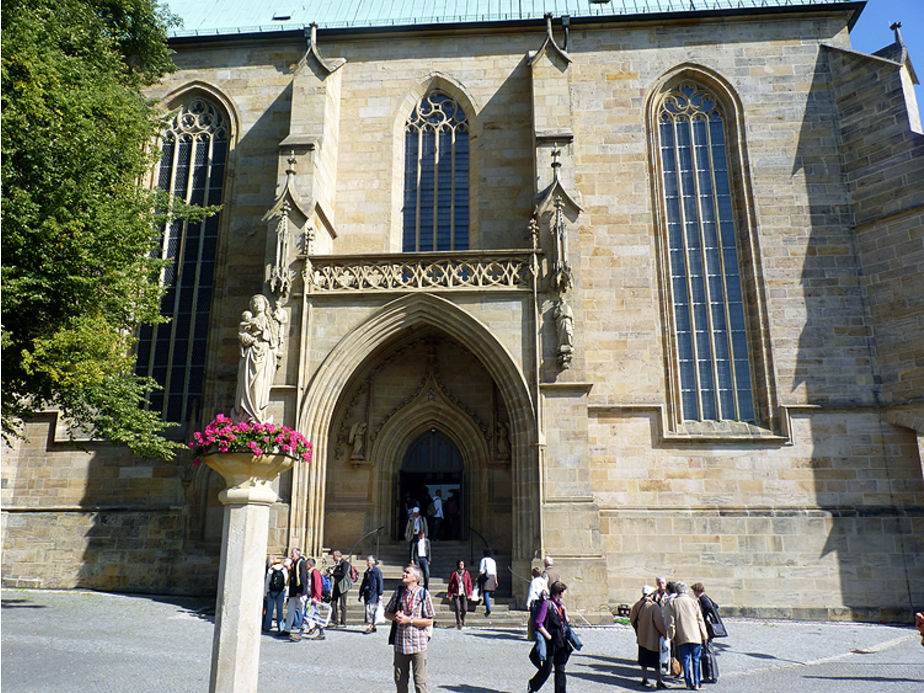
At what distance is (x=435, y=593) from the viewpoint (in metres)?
13.5

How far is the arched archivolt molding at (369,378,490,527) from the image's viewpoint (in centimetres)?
1614

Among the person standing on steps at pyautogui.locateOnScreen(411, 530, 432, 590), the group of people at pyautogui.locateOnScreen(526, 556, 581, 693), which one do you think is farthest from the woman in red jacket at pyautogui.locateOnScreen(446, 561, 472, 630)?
the group of people at pyautogui.locateOnScreen(526, 556, 581, 693)

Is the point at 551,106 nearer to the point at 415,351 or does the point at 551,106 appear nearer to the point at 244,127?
the point at 415,351

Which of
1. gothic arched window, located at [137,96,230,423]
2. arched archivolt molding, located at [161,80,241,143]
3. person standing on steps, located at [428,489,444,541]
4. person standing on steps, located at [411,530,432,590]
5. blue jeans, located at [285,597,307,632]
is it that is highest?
arched archivolt molding, located at [161,80,241,143]

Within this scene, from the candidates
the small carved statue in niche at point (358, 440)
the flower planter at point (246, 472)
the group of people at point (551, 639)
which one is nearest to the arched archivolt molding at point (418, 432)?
the small carved statue in niche at point (358, 440)

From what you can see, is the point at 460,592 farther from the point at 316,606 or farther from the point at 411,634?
the point at 411,634

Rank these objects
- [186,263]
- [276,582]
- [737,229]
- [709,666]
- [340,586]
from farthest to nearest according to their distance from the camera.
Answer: [186,263], [737,229], [340,586], [276,582], [709,666]

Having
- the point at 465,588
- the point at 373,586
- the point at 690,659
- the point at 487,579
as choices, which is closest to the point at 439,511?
the point at 487,579

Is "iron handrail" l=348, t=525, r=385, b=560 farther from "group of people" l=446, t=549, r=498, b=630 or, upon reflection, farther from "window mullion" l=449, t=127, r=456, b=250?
"window mullion" l=449, t=127, r=456, b=250

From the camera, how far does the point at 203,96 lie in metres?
19.6

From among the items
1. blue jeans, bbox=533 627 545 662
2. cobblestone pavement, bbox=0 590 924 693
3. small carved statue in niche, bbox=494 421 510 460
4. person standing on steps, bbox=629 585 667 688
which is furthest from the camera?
small carved statue in niche, bbox=494 421 510 460

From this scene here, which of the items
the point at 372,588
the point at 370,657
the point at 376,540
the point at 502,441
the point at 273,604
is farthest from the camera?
the point at 502,441

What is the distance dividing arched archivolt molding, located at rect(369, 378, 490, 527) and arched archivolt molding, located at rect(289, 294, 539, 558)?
1.62 metres

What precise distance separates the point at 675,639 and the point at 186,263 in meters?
15.0
